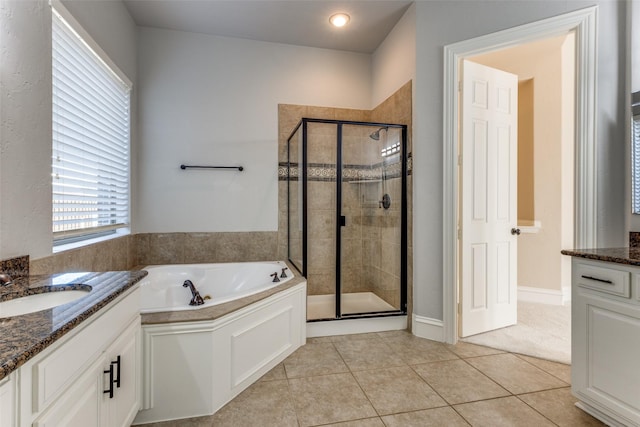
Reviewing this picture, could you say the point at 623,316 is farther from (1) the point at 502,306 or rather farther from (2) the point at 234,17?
(2) the point at 234,17

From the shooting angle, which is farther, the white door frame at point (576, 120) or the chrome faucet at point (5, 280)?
the white door frame at point (576, 120)

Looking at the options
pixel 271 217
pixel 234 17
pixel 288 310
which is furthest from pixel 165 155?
pixel 288 310

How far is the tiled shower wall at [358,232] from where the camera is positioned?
9.21 ft

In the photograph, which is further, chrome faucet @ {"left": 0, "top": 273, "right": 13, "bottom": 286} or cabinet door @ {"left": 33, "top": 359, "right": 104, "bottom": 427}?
chrome faucet @ {"left": 0, "top": 273, "right": 13, "bottom": 286}

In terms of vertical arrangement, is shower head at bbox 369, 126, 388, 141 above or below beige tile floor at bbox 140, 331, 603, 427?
above

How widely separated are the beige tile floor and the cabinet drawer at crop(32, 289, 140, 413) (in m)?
0.78

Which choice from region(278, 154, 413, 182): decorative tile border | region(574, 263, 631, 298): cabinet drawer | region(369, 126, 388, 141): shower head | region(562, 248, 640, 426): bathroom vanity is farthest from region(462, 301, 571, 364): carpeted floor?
region(369, 126, 388, 141): shower head

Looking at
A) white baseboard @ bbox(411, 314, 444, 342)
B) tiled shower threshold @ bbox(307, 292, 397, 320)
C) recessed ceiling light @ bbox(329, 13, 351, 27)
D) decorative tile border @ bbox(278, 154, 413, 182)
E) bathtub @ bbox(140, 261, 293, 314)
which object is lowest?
white baseboard @ bbox(411, 314, 444, 342)

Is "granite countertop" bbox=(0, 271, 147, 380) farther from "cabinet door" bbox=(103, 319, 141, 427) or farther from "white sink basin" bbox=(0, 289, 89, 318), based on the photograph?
"cabinet door" bbox=(103, 319, 141, 427)

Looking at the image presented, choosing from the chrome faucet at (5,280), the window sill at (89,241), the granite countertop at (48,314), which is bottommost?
the granite countertop at (48,314)

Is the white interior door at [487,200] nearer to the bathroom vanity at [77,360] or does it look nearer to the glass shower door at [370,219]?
the glass shower door at [370,219]

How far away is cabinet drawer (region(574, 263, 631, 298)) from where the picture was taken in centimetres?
148

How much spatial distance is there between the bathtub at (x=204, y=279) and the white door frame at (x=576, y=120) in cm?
134

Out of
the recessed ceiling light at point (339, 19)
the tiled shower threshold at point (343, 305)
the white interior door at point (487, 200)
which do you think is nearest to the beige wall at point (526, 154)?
the white interior door at point (487, 200)
